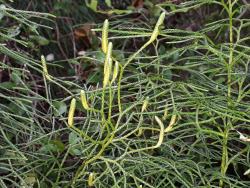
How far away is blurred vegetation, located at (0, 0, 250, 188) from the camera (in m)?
0.88

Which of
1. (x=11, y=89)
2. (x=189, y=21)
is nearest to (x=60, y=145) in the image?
(x=11, y=89)

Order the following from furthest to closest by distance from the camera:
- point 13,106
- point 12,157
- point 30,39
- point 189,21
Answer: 1. point 189,21
2. point 30,39
3. point 13,106
4. point 12,157

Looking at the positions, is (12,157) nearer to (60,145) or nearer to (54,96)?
(60,145)

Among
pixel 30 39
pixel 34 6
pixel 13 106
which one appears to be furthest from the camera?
pixel 34 6

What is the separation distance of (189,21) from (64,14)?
36 centimetres

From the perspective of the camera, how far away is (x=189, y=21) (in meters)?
1.55

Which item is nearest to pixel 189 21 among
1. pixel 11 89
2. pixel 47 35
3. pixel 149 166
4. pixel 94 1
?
pixel 94 1

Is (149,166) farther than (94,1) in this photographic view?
No

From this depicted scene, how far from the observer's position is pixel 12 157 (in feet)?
2.96

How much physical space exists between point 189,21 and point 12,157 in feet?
2.68

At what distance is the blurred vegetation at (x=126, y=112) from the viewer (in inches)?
34.5

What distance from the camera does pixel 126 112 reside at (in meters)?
0.88

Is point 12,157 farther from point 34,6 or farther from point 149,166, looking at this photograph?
point 34,6

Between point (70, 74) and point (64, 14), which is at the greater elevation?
point (64, 14)
